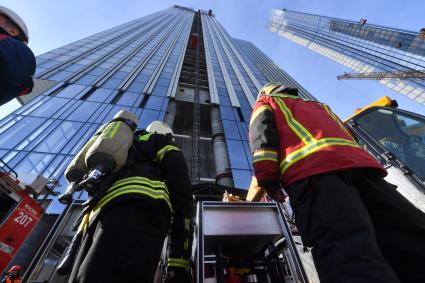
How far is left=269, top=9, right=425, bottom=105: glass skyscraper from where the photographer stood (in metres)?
35.7

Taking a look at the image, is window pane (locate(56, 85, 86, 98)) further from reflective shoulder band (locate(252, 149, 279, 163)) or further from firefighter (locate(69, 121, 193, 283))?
reflective shoulder band (locate(252, 149, 279, 163))

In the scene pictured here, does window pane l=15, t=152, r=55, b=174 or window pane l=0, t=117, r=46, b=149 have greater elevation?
window pane l=0, t=117, r=46, b=149

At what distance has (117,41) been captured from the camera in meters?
30.3

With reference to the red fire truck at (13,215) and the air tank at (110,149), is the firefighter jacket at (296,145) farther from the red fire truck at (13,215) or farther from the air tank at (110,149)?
the red fire truck at (13,215)

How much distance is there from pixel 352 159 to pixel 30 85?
271 cm

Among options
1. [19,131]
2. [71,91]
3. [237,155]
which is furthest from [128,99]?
[237,155]

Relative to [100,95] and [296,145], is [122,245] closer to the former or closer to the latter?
[296,145]

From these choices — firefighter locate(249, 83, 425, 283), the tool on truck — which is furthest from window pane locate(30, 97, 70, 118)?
the tool on truck

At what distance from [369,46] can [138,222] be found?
58.0 metres

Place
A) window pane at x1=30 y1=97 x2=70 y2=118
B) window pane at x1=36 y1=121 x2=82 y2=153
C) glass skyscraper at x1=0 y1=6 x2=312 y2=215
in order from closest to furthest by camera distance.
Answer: window pane at x1=36 y1=121 x2=82 y2=153
glass skyscraper at x1=0 y1=6 x2=312 y2=215
window pane at x1=30 y1=97 x2=70 y2=118

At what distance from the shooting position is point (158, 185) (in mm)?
1770

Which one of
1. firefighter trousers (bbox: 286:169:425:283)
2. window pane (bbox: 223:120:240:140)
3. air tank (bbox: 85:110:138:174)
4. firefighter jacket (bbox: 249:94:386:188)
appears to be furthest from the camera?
window pane (bbox: 223:120:240:140)

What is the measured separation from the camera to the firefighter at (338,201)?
121cm

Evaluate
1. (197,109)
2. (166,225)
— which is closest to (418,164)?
(166,225)
